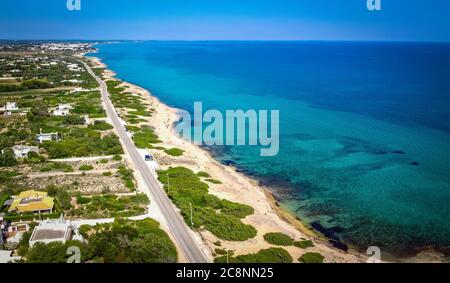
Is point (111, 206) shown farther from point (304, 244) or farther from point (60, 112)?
point (60, 112)

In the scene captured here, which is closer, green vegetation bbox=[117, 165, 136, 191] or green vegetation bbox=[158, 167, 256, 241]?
green vegetation bbox=[158, 167, 256, 241]

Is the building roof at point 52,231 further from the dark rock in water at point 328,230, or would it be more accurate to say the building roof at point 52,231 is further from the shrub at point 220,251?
the dark rock in water at point 328,230

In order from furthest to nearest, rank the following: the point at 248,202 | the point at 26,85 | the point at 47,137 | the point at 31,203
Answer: the point at 26,85 → the point at 47,137 → the point at 248,202 → the point at 31,203

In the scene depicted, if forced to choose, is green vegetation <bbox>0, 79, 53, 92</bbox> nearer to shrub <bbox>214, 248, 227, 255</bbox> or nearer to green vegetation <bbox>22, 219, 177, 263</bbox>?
green vegetation <bbox>22, 219, 177, 263</bbox>

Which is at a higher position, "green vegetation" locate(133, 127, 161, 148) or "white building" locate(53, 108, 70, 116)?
"white building" locate(53, 108, 70, 116)

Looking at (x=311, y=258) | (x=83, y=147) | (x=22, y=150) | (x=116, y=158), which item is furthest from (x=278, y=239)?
(x=22, y=150)

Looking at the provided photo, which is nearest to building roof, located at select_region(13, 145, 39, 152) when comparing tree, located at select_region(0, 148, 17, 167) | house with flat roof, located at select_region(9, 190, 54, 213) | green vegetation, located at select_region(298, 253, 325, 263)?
tree, located at select_region(0, 148, 17, 167)
